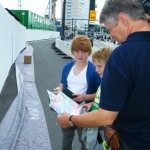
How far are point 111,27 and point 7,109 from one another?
203 inches

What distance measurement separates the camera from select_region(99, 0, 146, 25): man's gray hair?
76.2 inches

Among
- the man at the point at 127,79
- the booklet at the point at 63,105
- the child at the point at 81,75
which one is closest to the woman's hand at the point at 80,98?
the child at the point at 81,75

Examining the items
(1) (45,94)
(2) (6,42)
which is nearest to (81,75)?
(1) (45,94)

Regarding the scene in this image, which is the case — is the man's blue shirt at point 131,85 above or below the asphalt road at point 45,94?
above

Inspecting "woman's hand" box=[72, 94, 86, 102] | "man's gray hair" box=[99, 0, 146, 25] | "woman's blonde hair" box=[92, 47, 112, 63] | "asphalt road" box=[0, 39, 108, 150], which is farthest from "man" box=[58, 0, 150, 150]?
"asphalt road" box=[0, 39, 108, 150]

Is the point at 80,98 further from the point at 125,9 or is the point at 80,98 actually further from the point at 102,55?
the point at 125,9

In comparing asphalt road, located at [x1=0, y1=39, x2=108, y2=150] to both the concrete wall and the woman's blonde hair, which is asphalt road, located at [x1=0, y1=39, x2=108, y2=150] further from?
the woman's blonde hair

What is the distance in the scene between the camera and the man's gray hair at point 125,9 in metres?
1.94

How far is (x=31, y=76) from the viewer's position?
11320 millimetres

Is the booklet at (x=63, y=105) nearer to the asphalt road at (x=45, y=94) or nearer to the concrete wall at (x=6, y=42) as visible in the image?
the asphalt road at (x=45, y=94)

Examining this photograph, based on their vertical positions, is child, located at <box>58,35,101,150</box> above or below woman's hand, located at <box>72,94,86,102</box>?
above

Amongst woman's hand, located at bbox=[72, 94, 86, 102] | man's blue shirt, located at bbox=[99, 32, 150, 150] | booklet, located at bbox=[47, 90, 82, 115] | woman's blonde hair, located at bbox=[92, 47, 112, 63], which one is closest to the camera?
man's blue shirt, located at bbox=[99, 32, 150, 150]

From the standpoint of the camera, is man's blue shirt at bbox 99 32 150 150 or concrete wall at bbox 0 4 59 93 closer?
man's blue shirt at bbox 99 32 150 150

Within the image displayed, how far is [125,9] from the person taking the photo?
1933mm
